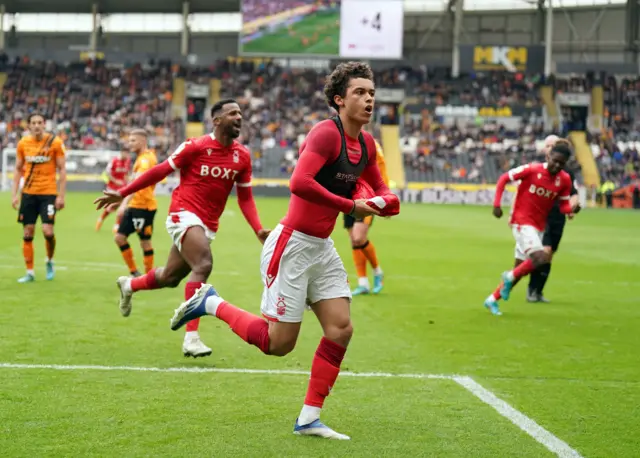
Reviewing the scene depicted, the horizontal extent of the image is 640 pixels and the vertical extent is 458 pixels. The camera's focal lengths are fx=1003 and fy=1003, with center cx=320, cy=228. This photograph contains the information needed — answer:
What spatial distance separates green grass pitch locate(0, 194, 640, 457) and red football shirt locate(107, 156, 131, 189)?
4734 millimetres

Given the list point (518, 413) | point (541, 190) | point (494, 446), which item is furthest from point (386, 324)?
point (494, 446)

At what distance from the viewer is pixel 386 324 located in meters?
11.1

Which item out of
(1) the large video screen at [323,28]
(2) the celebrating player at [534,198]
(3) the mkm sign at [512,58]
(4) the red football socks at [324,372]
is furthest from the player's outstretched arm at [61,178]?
(3) the mkm sign at [512,58]

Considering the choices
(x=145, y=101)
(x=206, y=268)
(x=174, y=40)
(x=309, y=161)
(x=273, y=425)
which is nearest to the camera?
(x=309, y=161)

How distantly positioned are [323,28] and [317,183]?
51264mm

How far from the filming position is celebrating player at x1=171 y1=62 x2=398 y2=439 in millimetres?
5973

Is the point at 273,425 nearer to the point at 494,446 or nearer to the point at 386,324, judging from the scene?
the point at 494,446

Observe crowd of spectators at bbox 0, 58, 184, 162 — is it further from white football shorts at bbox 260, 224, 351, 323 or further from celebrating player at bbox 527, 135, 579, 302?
white football shorts at bbox 260, 224, 351, 323

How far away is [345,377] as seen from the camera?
308 inches

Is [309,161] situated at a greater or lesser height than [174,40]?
lesser

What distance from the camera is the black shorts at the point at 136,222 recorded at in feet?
47.0

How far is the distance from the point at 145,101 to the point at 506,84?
22884 millimetres

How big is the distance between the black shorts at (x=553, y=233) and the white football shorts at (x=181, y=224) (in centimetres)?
690

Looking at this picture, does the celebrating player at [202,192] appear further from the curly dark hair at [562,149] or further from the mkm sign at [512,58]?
the mkm sign at [512,58]
